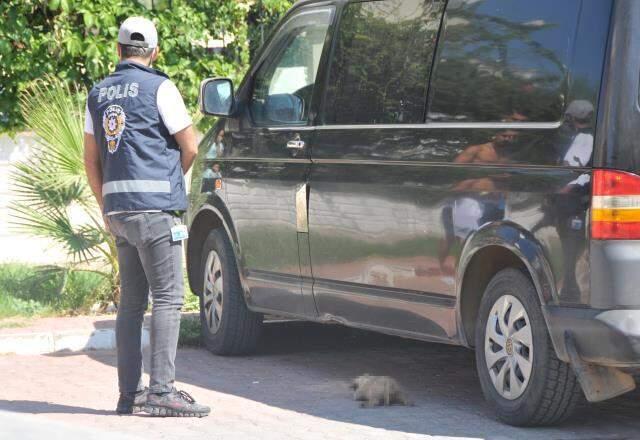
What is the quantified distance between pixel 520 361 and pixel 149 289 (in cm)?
190

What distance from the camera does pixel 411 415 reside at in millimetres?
6914

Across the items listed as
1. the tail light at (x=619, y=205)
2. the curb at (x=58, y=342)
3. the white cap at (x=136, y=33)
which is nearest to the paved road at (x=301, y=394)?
the curb at (x=58, y=342)

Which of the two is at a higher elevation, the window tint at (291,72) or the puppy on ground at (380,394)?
the window tint at (291,72)

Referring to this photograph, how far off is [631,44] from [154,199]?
2.32 meters

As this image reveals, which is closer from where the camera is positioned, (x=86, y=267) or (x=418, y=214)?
(x=418, y=214)

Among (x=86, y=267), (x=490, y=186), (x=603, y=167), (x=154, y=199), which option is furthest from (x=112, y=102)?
(x=86, y=267)

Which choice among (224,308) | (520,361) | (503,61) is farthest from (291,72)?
(520,361)

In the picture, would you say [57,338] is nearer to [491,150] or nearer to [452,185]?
[452,185]

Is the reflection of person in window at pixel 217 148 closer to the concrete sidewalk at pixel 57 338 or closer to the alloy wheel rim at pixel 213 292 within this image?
the alloy wheel rim at pixel 213 292

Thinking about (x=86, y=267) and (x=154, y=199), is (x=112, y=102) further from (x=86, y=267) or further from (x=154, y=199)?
(x=86, y=267)

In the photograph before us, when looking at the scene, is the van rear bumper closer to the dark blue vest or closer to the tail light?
the tail light

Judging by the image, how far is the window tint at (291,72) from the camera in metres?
8.04

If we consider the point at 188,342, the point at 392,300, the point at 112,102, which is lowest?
the point at 188,342

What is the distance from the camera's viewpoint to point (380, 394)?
7219mm
